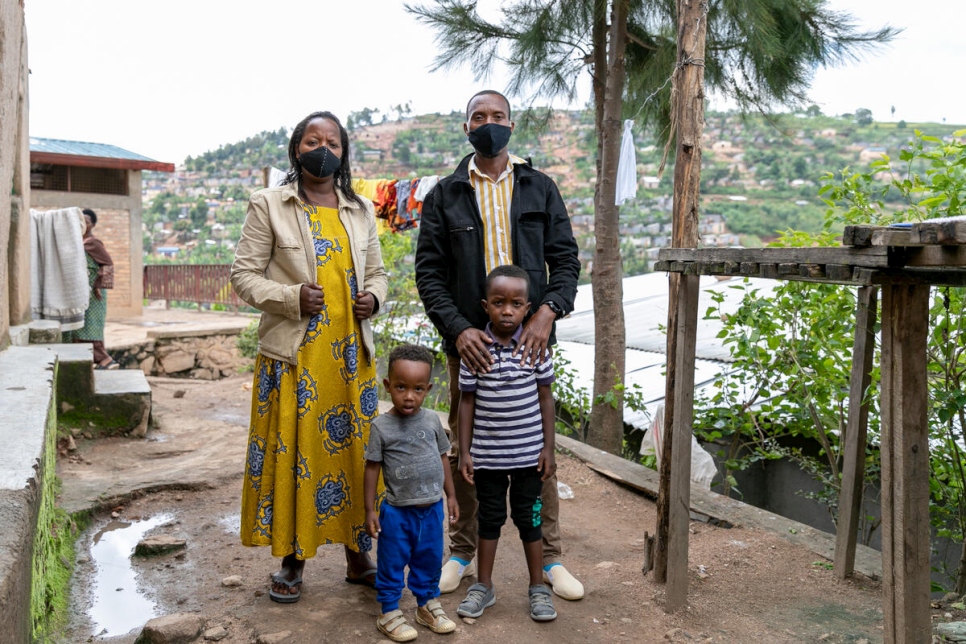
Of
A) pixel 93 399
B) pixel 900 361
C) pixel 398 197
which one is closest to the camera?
pixel 900 361

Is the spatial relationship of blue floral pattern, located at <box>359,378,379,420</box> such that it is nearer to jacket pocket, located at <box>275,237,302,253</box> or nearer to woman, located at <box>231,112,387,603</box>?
woman, located at <box>231,112,387,603</box>

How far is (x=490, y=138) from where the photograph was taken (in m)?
3.02

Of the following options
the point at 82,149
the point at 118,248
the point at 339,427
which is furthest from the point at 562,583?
→ the point at 82,149

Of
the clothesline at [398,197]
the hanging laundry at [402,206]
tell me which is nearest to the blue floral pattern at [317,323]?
the clothesline at [398,197]

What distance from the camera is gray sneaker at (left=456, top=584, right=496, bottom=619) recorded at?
2.94 metres

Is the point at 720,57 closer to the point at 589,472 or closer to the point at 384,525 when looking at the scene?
the point at 589,472

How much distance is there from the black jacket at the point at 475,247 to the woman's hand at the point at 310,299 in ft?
1.34

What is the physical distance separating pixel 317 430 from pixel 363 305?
19.5 inches

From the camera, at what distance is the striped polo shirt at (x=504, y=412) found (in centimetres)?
290

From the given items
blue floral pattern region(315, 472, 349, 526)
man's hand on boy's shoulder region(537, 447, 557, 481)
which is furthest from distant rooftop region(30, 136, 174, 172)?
man's hand on boy's shoulder region(537, 447, 557, 481)

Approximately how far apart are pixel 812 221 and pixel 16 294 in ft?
74.3

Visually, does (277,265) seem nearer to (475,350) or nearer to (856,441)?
(475,350)

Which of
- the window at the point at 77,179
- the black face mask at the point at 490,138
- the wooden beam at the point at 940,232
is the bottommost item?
the wooden beam at the point at 940,232

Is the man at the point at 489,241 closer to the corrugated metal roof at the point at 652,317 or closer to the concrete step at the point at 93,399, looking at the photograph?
the concrete step at the point at 93,399
